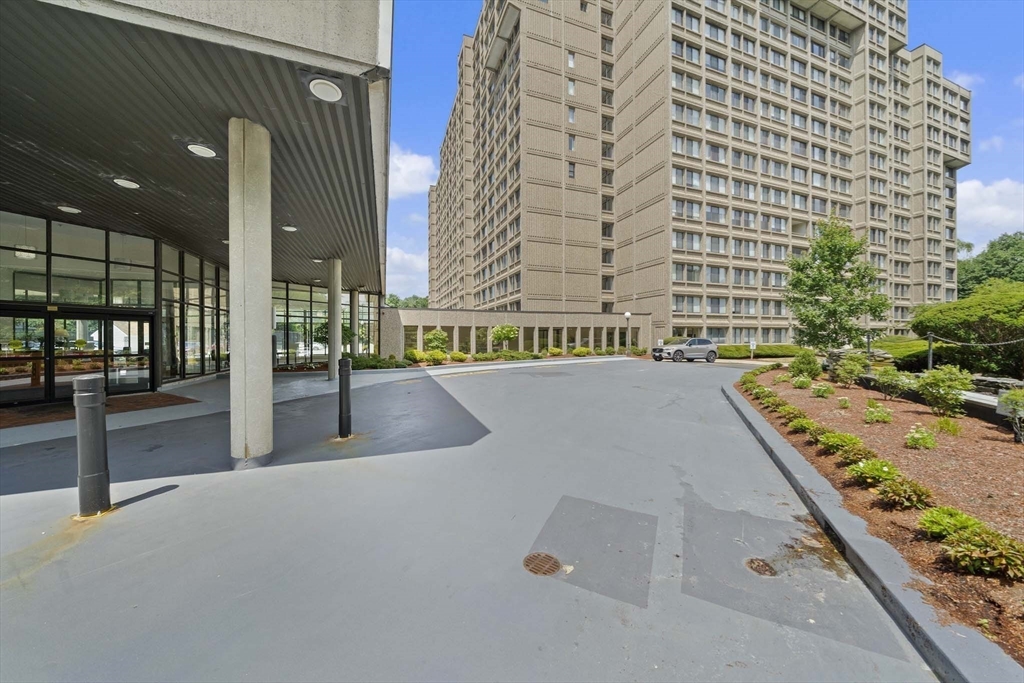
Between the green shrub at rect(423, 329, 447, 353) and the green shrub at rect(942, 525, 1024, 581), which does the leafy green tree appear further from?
the green shrub at rect(423, 329, 447, 353)

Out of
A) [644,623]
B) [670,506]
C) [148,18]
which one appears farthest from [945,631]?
[148,18]

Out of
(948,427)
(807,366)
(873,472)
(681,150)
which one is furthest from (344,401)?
(681,150)

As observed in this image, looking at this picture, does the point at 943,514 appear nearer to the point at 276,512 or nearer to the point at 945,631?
the point at 945,631

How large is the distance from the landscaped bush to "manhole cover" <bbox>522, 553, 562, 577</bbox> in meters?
4.39

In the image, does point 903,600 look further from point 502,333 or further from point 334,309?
point 502,333

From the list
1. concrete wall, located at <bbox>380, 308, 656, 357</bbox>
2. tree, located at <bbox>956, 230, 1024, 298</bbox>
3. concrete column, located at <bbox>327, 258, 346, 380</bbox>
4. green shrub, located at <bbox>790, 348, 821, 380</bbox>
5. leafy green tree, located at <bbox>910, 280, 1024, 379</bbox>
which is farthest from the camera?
tree, located at <bbox>956, 230, 1024, 298</bbox>

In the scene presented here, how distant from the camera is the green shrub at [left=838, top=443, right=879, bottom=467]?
499cm

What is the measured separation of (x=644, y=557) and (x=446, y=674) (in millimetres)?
1926

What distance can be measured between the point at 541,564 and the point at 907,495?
370 cm

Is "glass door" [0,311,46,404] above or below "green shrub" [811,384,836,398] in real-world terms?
above

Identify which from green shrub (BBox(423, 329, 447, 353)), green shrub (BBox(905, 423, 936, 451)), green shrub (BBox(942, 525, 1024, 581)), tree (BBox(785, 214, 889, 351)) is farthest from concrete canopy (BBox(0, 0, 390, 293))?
green shrub (BBox(423, 329, 447, 353))

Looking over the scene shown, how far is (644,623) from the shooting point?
265 cm

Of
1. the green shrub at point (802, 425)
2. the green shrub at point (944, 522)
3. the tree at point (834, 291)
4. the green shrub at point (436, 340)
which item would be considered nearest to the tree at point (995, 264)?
the tree at point (834, 291)

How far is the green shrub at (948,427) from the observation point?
621cm
